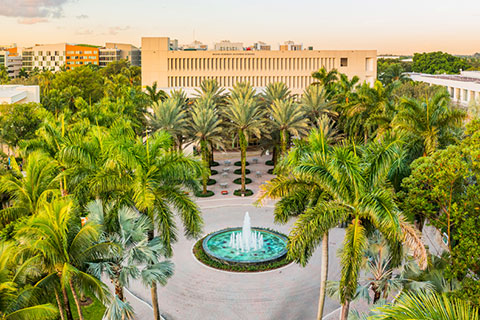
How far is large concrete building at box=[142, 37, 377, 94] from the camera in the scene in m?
71.7

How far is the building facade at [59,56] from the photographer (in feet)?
557

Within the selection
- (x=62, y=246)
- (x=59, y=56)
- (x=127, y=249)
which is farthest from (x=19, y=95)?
(x=59, y=56)

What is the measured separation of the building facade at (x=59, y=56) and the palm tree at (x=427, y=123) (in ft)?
539

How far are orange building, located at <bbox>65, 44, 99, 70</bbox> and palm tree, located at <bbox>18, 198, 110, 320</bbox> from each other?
558 ft

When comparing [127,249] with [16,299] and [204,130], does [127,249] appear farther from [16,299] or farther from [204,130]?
[204,130]

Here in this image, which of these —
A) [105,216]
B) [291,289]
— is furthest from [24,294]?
[291,289]

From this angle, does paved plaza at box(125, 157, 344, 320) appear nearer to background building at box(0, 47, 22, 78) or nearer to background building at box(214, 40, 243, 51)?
background building at box(214, 40, 243, 51)

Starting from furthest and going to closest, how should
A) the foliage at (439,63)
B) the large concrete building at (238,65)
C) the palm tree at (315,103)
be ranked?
the foliage at (439,63) → the large concrete building at (238,65) → the palm tree at (315,103)

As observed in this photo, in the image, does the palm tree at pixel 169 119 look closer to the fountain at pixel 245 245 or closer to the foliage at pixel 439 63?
the fountain at pixel 245 245

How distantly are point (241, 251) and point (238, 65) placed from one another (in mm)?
53979

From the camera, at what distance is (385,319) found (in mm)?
7887

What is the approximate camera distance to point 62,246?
1200 cm

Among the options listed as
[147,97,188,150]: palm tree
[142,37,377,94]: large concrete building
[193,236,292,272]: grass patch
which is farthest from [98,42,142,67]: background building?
[193,236,292,272]: grass patch

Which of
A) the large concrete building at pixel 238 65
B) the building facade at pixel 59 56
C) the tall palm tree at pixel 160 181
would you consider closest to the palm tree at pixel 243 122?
the tall palm tree at pixel 160 181
